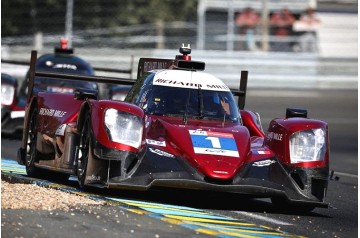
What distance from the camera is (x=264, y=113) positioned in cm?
2542

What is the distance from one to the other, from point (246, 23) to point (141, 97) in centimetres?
2321

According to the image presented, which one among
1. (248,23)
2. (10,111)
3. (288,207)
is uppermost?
(248,23)

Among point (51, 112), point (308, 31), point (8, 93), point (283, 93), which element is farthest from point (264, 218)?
point (308, 31)

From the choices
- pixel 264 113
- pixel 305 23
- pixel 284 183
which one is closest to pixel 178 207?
pixel 284 183

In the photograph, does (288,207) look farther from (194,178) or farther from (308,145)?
(194,178)

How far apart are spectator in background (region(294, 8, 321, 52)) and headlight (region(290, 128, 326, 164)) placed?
24120 mm

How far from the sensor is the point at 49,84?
17984 mm

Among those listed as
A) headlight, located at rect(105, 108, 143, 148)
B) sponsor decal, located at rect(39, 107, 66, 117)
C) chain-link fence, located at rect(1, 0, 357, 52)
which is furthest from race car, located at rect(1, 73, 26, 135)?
chain-link fence, located at rect(1, 0, 357, 52)

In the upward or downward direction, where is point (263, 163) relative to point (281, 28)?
downward

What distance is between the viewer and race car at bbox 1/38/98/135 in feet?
56.9

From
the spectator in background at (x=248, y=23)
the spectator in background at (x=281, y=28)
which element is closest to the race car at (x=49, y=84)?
the spectator in background at (x=248, y=23)

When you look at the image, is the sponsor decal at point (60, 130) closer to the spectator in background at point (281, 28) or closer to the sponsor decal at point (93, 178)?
the sponsor decal at point (93, 178)

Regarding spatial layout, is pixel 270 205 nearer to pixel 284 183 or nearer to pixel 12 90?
pixel 284 183

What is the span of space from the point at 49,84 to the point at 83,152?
811cm
